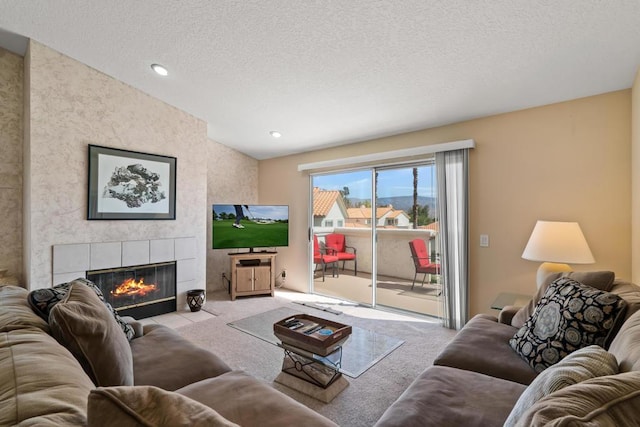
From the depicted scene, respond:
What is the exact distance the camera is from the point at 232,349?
2.87 metres

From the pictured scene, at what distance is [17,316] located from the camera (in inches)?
47.8

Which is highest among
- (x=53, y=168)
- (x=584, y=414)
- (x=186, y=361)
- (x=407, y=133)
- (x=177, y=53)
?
(x=177, y=53)

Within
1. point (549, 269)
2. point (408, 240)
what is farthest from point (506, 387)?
point (408, 240)

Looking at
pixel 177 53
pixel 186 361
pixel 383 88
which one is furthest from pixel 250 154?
pixel 186 361

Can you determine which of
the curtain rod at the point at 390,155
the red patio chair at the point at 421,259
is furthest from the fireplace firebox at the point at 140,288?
the red patio chair at the point at 421,259

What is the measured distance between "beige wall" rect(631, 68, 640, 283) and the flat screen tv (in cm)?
398

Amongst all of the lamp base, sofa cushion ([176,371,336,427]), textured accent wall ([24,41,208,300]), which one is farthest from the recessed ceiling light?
the lamp base

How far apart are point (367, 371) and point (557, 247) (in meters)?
1.79

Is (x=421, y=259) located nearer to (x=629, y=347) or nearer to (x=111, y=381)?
(x=629, y=347)

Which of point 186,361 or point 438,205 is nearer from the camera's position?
point 186,361

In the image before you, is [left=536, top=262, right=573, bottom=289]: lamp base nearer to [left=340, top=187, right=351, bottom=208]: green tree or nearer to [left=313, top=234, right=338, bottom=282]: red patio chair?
[left=340, top=187, right=351, bottom=208]: green tree

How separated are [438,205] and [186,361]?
2.95 m

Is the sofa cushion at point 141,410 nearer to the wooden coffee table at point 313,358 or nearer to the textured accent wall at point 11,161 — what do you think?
the wooden coffee table at point 313,358

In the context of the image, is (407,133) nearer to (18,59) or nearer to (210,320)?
(210,320)
